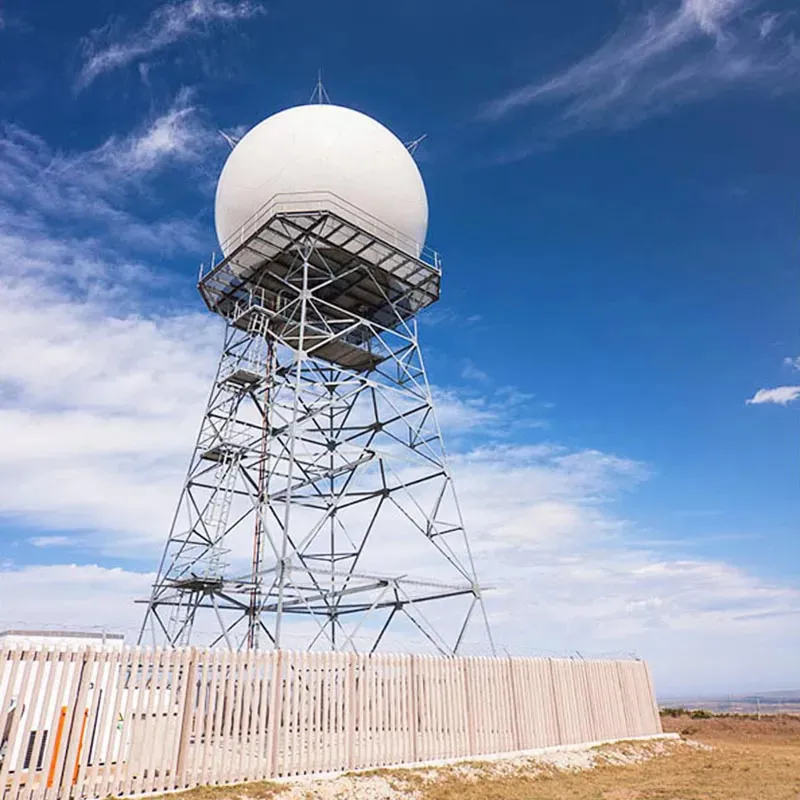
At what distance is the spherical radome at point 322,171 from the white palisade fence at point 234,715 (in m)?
12.7

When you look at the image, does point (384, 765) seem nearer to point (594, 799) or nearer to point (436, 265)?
point (594, 799)

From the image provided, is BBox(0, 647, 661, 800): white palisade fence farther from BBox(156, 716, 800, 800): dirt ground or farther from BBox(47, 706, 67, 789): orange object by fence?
BBox(156, 716, 800, 800): dirt ground

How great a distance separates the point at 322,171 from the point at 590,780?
54.0ft

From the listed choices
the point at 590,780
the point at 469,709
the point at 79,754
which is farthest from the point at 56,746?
the point at 590,780

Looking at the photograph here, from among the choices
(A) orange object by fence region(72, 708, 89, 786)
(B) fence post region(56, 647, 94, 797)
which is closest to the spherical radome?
(B) fence post region(56, 647, 94, 797)

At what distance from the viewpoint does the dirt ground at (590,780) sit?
34.0 feet

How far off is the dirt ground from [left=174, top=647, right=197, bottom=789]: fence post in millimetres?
396

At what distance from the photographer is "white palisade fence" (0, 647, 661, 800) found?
8867 mm

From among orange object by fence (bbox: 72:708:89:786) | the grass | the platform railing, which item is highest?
the platform railing

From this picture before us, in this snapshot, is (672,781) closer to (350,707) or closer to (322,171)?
(350,707)

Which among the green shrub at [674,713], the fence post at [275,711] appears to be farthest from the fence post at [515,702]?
the green shrub at [674,713]

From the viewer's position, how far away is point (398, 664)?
43.0 ft

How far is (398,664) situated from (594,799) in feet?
13.6

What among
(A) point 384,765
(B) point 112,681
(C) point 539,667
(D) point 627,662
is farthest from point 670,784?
(B) point 112,681
